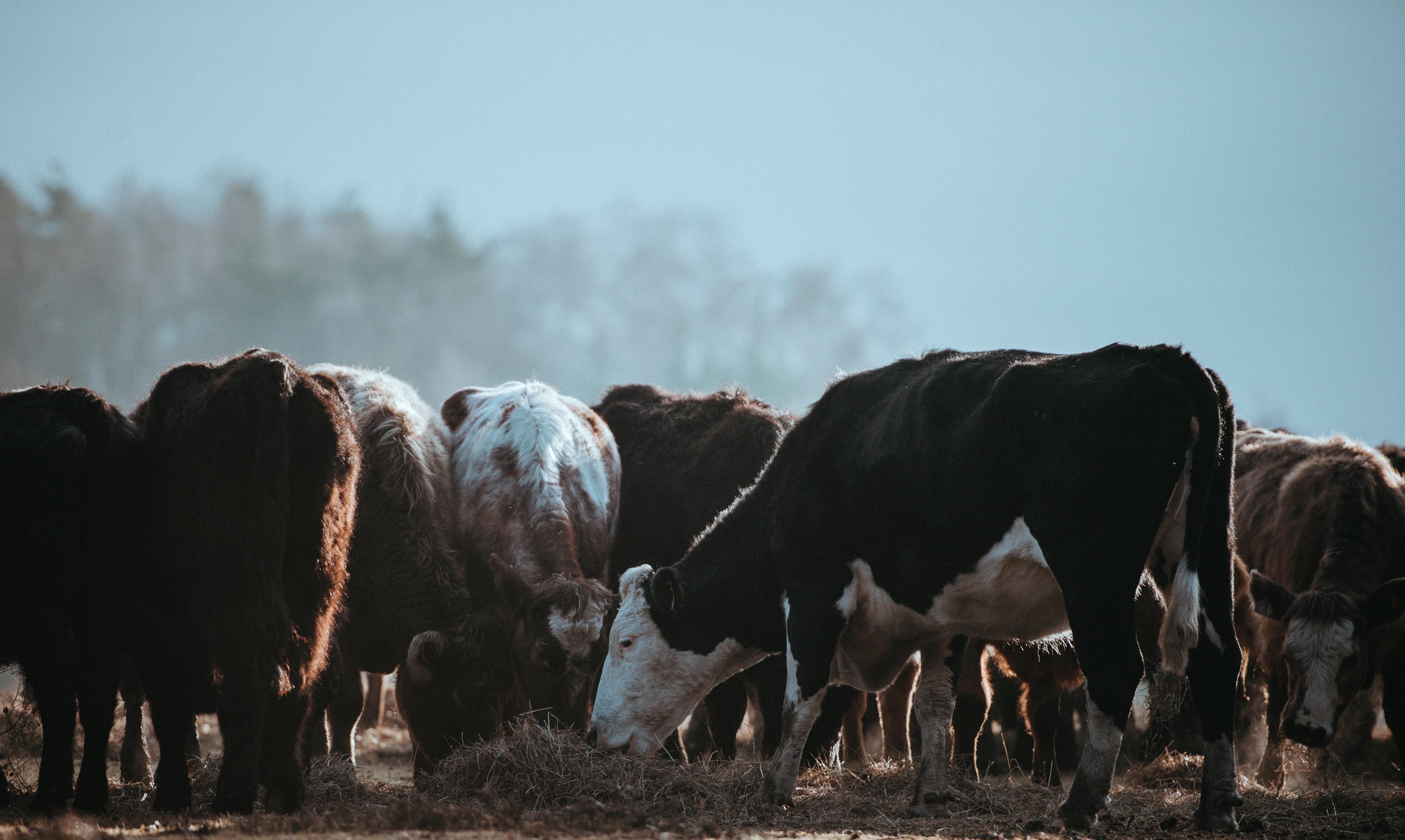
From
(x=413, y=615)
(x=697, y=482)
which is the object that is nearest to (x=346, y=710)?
(x=413, y=615)

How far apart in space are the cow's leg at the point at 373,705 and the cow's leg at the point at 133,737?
10.4ft

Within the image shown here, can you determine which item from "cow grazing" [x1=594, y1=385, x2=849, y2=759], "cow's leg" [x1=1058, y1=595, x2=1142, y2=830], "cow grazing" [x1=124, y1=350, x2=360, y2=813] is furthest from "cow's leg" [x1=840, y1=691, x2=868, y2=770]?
"cow grazing" [x1=124, y1=350, x2=360, y2=813]

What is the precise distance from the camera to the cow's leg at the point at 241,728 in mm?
4691

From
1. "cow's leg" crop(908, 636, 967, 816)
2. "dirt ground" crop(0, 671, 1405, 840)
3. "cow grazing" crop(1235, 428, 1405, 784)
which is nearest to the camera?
"dirt ground" crop(0, 671, 1405, 840)

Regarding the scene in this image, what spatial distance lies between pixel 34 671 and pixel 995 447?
4.23 metres

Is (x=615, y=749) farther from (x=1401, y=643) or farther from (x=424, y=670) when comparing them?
(x=1401, y=643)

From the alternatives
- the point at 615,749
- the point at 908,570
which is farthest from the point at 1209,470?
the point at 615,749

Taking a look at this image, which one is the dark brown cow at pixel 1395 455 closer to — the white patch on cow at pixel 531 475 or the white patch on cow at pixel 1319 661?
the white patch on cow at pixel 1319 661

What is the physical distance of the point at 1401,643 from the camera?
23.9 ft

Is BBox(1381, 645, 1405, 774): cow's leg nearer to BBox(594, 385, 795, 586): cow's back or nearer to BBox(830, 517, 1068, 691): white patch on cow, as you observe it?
BBox(830, 517, 1068, 691): white patch on cow

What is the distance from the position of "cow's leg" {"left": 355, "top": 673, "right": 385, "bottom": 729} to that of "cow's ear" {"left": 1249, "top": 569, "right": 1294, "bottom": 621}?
297 inches

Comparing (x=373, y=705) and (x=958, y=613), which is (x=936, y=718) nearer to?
(x=958, y=613)

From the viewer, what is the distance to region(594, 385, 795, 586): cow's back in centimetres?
866

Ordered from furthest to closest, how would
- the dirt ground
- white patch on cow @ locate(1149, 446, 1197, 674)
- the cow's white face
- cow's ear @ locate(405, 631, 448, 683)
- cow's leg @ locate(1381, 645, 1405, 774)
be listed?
1. cow's leg @ locate(1381, 645, 1405, 774)
2. the cow's white face
3. cow's ear @ locate(405, 631, 448, 683)
4. white patch on cow @ locate(1149, 446, 1197, 674)
5. the dirt ground
